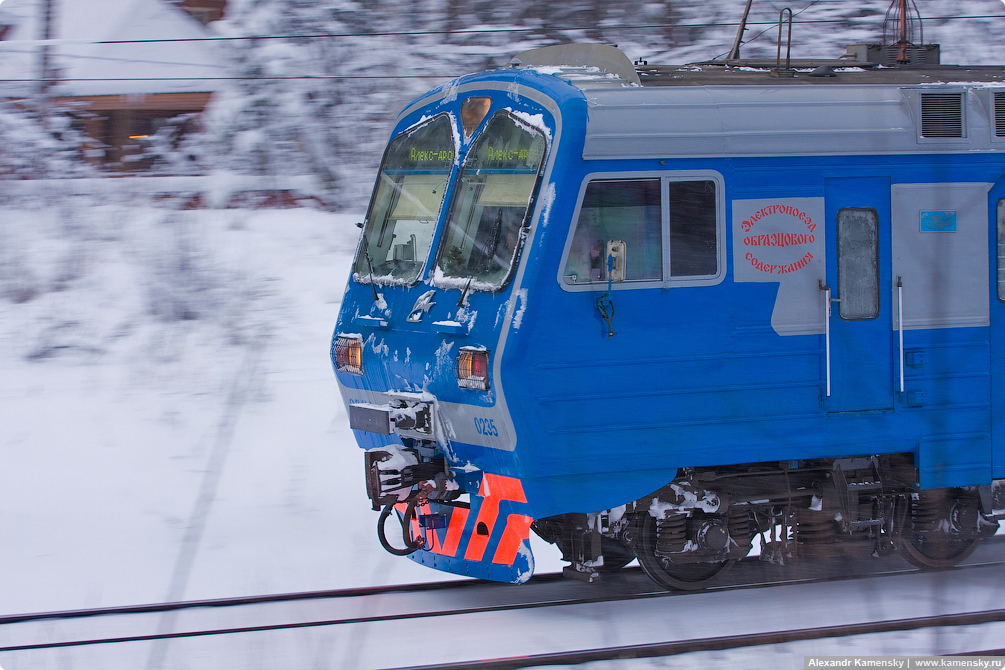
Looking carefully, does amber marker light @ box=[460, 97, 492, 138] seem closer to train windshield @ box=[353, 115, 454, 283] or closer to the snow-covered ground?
train windshield @ box=[353, 115, 454, 283]

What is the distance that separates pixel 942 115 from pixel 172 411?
7679mm

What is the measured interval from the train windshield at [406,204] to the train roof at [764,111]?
0.75 meters

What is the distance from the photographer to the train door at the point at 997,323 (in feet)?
22.5

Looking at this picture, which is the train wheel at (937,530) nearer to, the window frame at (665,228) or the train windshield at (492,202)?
the window frame at (665,228)

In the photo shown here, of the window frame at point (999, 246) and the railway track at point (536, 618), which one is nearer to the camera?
the railway track at point (536, 618)

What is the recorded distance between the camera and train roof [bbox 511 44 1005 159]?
20.4 feet

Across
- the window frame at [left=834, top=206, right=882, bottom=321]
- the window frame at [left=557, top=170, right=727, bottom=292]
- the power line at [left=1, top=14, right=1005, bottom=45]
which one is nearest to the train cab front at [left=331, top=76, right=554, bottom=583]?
the window frame at [left=557, top=170, right=727, bottom=292]

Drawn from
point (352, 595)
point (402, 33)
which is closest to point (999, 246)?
point (352, 595)

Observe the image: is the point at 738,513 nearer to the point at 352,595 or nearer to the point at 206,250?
the point at 352,595

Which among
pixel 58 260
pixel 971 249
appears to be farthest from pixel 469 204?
pixel 58 260

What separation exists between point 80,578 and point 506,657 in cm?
313

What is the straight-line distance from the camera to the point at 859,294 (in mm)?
6637

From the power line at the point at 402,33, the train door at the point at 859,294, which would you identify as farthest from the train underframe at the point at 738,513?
the power line at the point at 402,33

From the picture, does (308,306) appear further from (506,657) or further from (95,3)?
(506,657)
